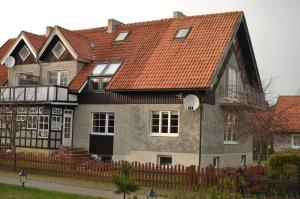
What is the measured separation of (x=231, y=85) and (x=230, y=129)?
2.90 metres

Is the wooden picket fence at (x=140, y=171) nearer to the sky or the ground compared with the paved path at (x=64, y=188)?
nearer to the sky

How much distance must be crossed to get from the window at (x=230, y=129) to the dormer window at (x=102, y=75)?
24.9 feet

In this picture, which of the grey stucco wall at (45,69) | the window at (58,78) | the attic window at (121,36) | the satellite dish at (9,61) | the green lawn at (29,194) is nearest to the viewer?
the green lawn at (29,194)

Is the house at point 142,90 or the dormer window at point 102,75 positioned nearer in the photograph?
the house at point 142,90

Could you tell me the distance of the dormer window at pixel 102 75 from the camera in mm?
27953

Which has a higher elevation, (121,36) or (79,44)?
(121,36)

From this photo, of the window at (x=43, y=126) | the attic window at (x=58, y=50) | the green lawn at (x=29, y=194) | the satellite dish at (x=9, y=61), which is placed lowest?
the green lawn at (x=29, y=194)

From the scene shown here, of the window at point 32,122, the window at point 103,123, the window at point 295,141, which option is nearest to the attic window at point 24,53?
the window at point 32,122

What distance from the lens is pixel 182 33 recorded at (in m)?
28.3

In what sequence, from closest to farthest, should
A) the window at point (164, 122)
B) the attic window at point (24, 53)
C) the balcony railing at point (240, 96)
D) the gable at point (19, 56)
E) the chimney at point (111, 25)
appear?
the window at point (164, 122) → the balcony railing at point (240, 96) → the gable at point (19, 56) → the attic window at point (24, 53) → the chimney at point (111, 25)

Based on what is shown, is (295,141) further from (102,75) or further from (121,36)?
(102,75)

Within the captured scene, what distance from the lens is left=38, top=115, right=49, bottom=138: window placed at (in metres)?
27.9

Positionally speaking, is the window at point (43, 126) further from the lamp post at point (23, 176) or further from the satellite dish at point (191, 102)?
the lamp post at point (23, 176)

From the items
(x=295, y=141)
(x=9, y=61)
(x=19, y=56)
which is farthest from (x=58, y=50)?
(x=295, y=141)
